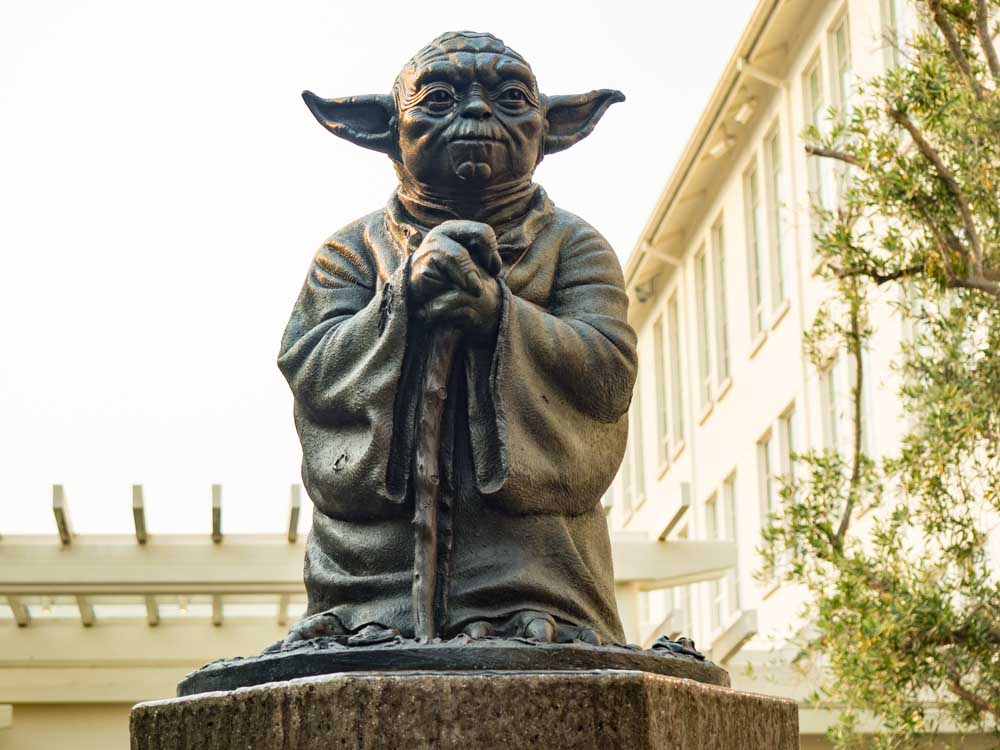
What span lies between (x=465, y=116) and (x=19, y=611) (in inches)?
596

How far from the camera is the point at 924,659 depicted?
11664 millimetres

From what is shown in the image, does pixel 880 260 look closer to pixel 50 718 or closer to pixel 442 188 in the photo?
pixel 442 188

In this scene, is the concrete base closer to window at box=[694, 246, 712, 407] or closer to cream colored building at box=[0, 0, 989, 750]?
cream colored building at box=[0, 0, 989, 750]

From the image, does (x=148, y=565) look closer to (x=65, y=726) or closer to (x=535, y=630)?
(x=65, y=726)

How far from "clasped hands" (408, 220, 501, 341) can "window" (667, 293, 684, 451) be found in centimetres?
3151

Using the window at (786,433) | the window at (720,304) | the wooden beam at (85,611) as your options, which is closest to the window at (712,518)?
the window at (720,304)

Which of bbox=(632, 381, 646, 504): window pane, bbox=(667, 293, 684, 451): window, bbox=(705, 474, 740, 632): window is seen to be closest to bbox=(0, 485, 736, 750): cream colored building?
bbox=(705, 474, 740, 632): window

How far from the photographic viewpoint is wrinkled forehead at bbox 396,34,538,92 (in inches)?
203

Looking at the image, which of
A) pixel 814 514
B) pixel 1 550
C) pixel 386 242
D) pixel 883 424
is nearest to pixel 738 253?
pixel 883 424

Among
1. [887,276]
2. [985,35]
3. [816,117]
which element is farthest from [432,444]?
[816,117]

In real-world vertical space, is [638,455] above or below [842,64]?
below

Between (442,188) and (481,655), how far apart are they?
136 cm

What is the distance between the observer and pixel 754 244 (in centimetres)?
3055

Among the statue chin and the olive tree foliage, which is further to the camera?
the olive tree foliage
